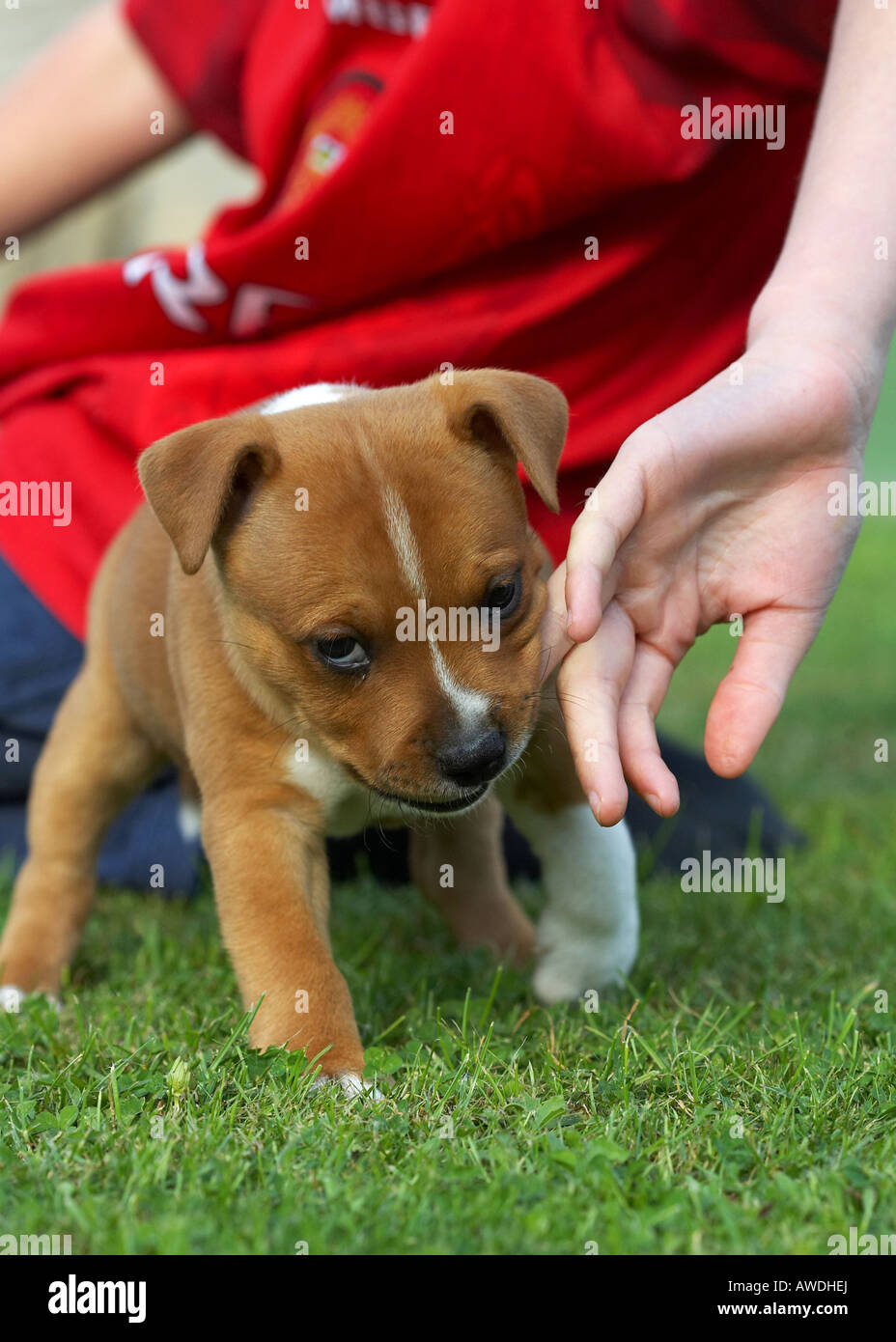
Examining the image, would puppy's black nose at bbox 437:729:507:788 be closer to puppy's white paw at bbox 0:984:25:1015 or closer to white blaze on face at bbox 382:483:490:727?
white blaze on face at bbox 382:483:490:727

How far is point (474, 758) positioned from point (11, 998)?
1587 millimetres

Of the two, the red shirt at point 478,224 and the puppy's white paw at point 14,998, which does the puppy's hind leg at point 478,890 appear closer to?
the red shirt at point 478,224

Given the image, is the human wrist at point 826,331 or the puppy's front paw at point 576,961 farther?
the puppy's front paw at point 576,961

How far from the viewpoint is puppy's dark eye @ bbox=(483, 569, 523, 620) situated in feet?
9.17

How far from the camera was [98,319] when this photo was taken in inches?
189

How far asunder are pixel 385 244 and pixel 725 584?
69.9 inches

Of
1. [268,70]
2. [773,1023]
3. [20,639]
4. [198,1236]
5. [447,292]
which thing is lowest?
[198,1236]

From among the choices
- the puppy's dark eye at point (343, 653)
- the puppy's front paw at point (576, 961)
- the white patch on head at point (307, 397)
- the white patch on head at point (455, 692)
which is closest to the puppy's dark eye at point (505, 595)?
the white patch on head at point (455, 692)

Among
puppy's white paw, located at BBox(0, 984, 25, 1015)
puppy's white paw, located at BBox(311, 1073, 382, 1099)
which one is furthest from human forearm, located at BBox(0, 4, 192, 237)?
puppy's white paw, located at BBox(311, 1073, 382, 1099)

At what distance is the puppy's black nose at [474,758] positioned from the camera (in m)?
2.67

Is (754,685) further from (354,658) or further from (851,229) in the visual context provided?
(851,229)

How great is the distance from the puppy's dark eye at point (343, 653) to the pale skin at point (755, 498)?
39cm
